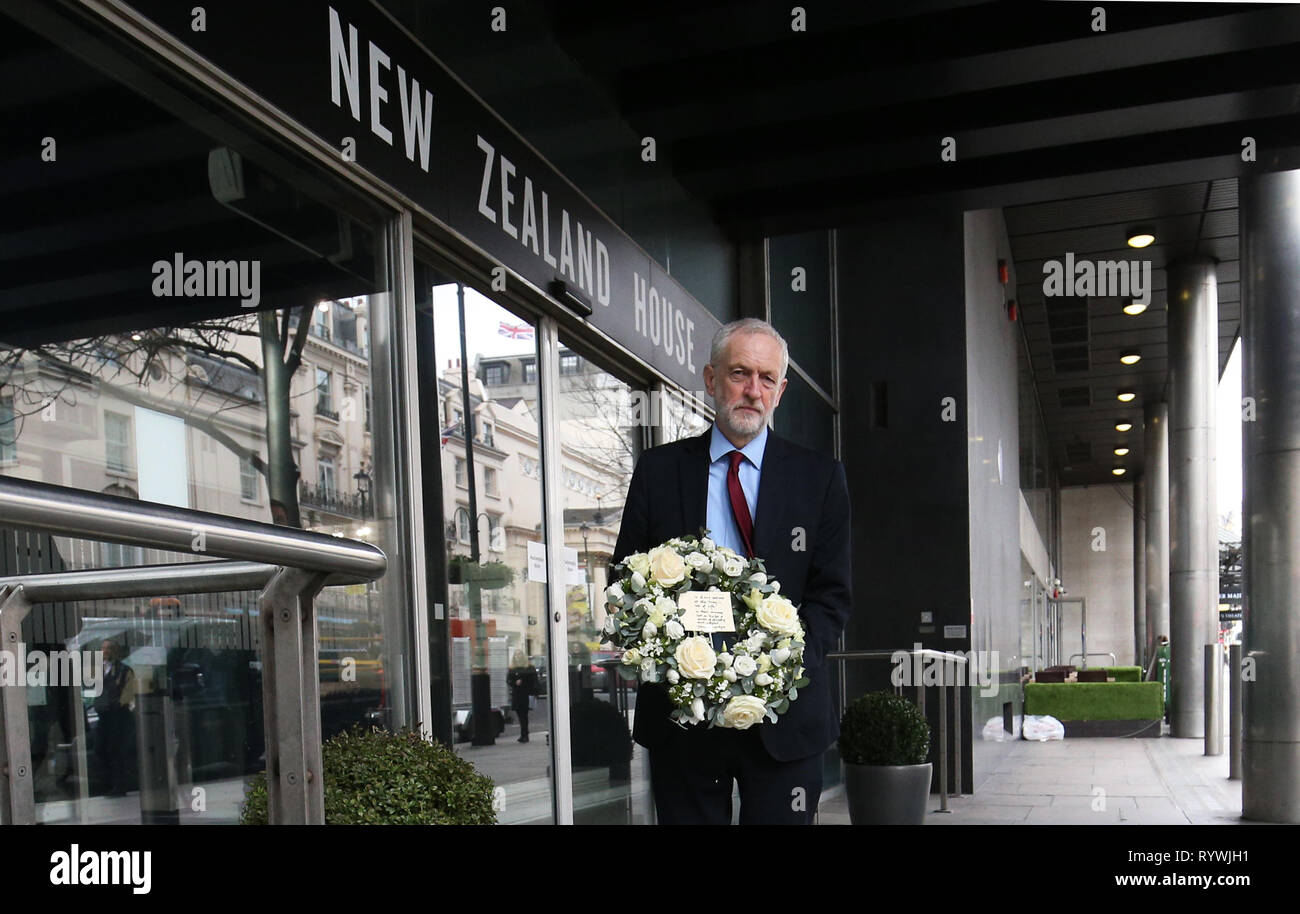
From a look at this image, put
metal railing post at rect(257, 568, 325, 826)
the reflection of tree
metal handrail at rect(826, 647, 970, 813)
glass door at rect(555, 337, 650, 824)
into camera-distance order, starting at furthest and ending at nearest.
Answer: metal handrail at rect(826, 647, 970, 813), glass door at rect(555, 337, 650, 824), the reflection of tree, metal railing post at rect(257, 568, 325, 826)

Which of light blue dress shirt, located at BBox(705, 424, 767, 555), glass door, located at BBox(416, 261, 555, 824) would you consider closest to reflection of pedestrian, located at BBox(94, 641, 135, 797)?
light blue dress shirt, located at BBox(705, 424, 767, 555)

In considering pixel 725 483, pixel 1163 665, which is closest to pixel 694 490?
pixel 725 483

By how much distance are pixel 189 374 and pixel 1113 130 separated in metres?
5.47

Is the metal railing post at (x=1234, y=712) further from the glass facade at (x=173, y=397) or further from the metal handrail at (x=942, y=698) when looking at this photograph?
the glass facade at (x=173, y=397)

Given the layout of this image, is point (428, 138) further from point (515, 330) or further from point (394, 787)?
point (394, 787)

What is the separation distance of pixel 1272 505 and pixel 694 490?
22.7 ft

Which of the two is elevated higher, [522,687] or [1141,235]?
[1141,235]

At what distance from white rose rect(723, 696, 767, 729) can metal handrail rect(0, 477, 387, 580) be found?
92 centimetres

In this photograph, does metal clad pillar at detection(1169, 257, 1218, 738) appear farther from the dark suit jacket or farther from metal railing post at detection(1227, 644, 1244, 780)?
the dark suit jacket

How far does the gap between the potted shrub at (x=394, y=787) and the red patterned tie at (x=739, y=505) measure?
0.69 meters

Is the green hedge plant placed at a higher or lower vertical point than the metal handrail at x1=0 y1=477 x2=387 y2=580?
lower

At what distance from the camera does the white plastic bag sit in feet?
56.5

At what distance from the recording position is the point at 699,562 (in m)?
2.22
